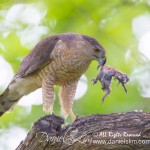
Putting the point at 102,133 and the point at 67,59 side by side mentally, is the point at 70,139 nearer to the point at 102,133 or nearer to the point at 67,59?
the point at 102,133

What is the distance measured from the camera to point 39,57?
18.7ft

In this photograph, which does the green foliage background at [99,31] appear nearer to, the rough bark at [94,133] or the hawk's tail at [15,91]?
the hawk's tail at [15,91]

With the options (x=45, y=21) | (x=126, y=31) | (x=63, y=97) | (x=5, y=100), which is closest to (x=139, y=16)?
(x=126, y=31)

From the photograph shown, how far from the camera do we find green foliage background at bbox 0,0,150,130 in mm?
6418

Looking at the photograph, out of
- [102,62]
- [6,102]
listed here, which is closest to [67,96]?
[102,62]

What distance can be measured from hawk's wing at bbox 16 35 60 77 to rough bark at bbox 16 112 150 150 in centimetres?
157

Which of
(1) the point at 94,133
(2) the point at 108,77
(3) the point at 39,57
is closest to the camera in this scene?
(1) the point at 94,133

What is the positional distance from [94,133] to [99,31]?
2.88 meters

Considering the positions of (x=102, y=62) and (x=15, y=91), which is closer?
(x=102, y=62)

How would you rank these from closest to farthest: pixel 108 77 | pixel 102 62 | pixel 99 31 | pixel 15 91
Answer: pixel 108 77, pixel 102 62, pixel 15 91, pixel 99 31

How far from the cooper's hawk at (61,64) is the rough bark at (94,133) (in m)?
1.19

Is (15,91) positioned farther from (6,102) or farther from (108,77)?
(108,77)

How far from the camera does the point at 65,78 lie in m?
5.62

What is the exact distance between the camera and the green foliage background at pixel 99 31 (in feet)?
21.1
